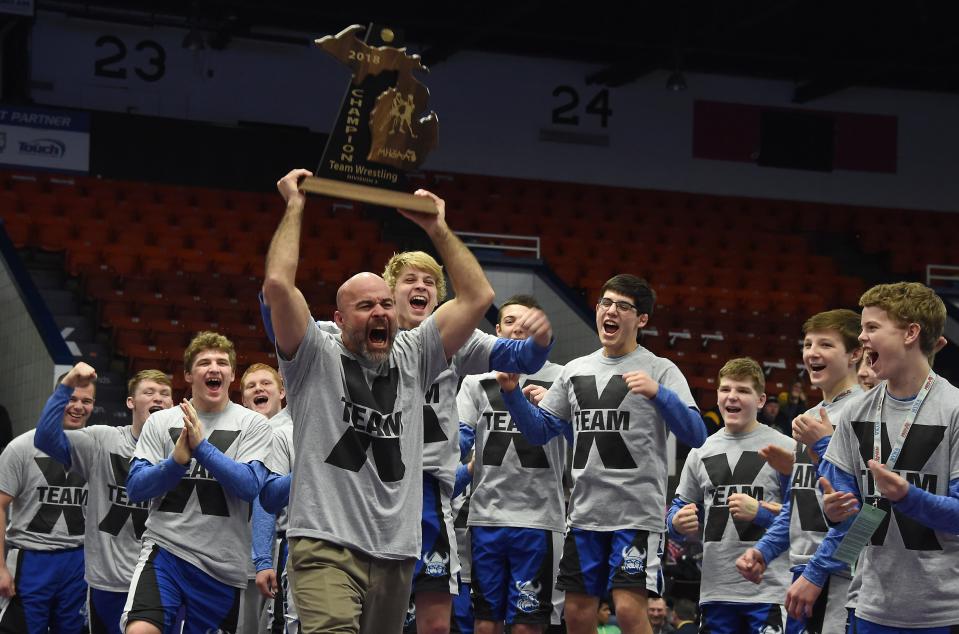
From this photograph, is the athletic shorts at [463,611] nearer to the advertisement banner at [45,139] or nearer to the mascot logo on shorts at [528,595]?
the mascot logo on shorts at [528,595]

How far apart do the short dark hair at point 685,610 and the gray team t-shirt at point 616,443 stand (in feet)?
12.3

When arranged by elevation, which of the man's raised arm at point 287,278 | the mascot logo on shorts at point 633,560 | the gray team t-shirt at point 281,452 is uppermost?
the man's raised arm at point 287,278

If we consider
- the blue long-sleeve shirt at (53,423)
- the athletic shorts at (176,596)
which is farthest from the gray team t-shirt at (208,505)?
the blue long-sleeve shirt at (53,423)

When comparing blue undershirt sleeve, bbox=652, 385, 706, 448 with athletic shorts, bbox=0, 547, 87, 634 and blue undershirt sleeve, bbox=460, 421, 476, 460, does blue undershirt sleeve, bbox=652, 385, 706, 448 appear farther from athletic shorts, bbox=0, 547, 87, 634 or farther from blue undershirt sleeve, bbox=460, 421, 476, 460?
athletic shorts, bbox=0, 547, 87, 634

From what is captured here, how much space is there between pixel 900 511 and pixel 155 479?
3.42 meters

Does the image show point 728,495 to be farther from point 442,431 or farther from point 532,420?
point 442,431

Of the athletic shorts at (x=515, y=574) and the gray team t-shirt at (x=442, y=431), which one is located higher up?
the gray team t-shirt at (x=442, y=431)

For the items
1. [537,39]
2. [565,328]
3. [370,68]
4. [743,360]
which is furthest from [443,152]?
[370,68]

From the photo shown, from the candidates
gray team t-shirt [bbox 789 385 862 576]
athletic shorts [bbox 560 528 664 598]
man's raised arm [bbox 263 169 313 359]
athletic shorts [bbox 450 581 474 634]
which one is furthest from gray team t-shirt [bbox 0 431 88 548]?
gray team t-shirt [bbox 789 385 862 576]

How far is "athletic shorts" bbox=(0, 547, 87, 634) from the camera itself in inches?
314

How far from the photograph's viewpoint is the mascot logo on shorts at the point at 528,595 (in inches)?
273

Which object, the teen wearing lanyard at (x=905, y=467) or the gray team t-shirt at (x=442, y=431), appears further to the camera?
the gray team t-shirt at (x=442, y=431)

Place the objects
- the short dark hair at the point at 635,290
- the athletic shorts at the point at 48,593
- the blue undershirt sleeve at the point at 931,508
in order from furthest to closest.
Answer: the athletic shorts at the point at 48,593 → the short dark hair at the point at 635,290 → the blue undershirt sleeve at the point at 931,508

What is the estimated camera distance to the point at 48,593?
8.09m
